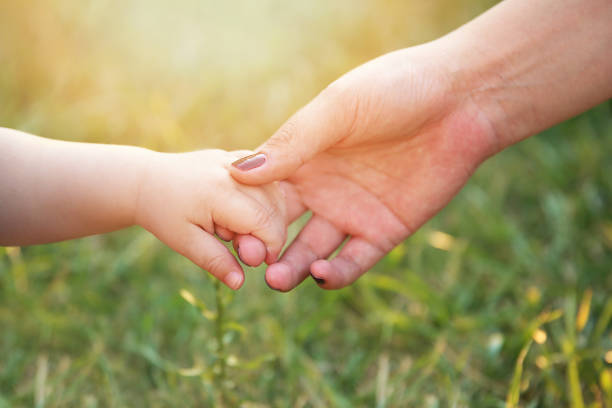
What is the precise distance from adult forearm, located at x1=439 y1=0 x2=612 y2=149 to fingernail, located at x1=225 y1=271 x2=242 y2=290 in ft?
2.52

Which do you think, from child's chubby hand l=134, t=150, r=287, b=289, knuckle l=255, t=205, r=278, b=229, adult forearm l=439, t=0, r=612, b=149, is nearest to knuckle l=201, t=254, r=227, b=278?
child's chubby hand l=134, t=150, r=287, b=289

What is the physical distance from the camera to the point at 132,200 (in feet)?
3.86

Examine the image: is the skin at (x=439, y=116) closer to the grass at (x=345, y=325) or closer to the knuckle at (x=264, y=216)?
the knuckle at (x=264, y=216)

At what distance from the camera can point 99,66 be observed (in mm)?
2430

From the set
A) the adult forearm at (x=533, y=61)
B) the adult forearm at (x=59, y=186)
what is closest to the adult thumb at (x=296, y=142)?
the adult forearm at (x=59, y=186)

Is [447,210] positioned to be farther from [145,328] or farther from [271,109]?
[145,328]

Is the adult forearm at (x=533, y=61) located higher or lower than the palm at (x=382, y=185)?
higher

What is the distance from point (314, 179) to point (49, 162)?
0.64m

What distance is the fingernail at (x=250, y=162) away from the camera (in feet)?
3.79

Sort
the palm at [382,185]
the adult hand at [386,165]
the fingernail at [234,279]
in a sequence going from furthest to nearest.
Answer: the palm at [382,185] → the adult hand at [386,165] → the fingernail at [234,279]

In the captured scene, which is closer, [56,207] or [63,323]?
[56,207]

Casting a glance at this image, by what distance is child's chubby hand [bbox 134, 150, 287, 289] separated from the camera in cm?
114

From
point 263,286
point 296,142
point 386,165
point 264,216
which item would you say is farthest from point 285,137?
point 263,286

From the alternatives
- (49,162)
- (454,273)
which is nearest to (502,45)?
(454,273)
